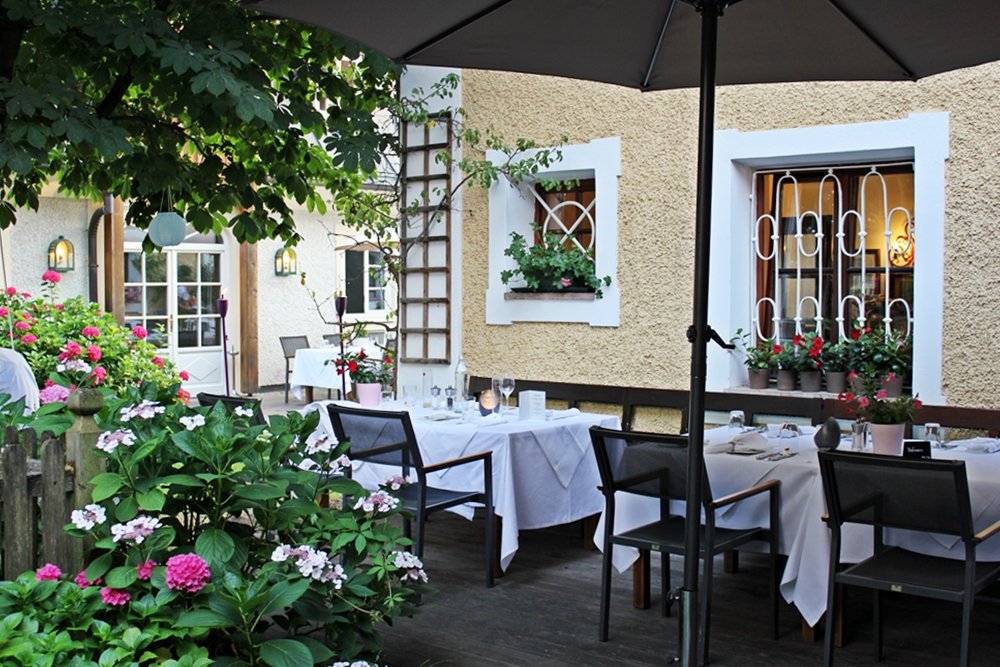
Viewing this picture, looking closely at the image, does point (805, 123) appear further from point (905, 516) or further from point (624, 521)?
point (905, 516)

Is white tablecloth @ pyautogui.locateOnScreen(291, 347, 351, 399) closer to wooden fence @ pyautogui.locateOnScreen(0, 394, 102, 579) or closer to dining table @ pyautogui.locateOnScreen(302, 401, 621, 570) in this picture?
dining table @ pyautogui.locateOnScreen(302, 401, 621, 570)

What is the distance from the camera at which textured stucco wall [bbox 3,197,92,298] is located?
47.9 ft

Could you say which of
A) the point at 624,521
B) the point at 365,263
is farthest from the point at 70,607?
the point at 365,263

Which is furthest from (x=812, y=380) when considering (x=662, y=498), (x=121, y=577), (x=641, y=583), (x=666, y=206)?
(x=121, y=577)

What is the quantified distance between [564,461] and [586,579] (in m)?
0.68

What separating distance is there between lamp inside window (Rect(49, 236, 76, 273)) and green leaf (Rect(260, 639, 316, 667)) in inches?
509

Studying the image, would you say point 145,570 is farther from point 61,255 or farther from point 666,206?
point 61,255

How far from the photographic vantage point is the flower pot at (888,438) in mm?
4750

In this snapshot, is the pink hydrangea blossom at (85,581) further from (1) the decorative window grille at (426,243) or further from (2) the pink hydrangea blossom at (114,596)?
(1) the decorative window grille at (426,243)

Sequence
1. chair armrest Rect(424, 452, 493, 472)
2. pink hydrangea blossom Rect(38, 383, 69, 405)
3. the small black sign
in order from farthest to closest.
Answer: chair armrest Rect(424, 452, 493, 472), the small black sign, pink hydrangea blossom Rect(38, 383, 69, 405)

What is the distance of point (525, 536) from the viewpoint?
6.84 m

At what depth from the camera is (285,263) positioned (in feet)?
56.4

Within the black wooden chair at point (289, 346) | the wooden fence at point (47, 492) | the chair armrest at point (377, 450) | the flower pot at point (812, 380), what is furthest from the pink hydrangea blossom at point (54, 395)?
the black wooden chair at point (289, 346)

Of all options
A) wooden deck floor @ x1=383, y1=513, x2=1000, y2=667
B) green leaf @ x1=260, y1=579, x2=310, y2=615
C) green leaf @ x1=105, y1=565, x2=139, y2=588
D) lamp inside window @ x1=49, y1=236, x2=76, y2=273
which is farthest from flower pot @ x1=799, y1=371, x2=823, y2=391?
lamp inside window @ x1=49, y1=236, x2=76, y2=273
